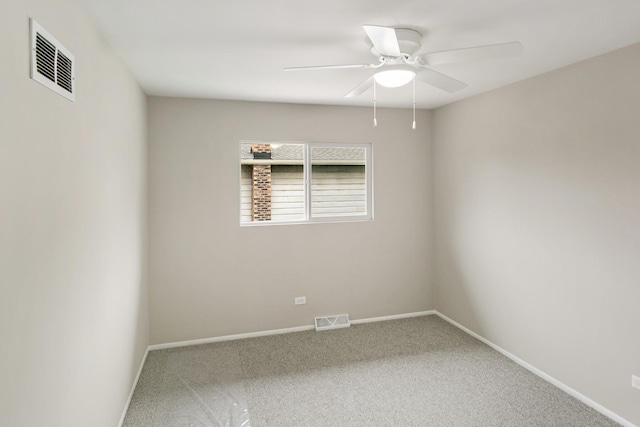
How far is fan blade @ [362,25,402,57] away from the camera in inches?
64.2

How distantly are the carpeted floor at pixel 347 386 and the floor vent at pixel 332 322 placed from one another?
211mm

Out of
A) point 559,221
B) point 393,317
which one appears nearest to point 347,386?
point 393,317

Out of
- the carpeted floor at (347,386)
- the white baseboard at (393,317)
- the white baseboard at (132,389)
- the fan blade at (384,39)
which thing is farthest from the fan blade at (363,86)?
the white baseboard at (132,389)

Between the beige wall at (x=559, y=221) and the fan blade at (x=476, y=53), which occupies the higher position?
the fan blade at (x=476, y=53)

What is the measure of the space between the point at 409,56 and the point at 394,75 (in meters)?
0.14

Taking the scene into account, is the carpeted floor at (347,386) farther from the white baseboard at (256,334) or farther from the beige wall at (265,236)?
the beige wall at (265,236)

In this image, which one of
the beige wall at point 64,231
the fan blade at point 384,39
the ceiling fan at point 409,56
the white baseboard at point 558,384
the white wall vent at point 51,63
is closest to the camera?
the beige wall at point 64,231

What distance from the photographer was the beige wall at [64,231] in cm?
116

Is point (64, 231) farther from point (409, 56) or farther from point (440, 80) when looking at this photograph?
point (440, 80)

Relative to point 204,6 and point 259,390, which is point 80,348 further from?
point 204,6

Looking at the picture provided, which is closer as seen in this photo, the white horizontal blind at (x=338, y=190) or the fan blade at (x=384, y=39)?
the fan blade at (x=384, y=39)

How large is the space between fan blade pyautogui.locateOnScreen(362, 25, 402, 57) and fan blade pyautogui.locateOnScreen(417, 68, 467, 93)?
36 cm

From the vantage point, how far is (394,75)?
2170 mm

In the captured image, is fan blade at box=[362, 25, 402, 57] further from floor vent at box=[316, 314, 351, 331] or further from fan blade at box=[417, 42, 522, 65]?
floor vent at box=[316, 314, 351, 331]
